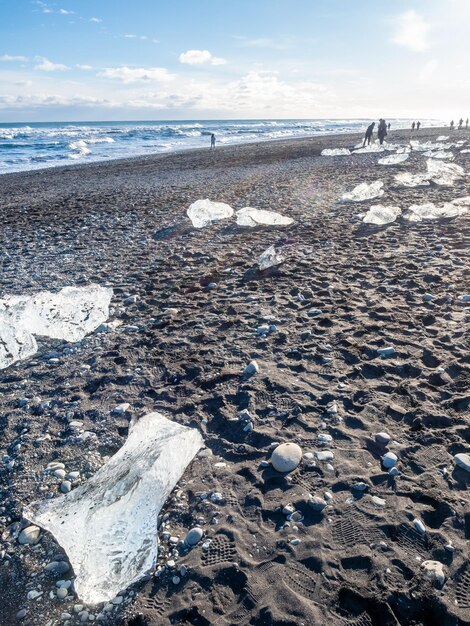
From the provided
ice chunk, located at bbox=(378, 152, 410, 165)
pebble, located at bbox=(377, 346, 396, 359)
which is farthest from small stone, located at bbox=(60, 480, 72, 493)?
ice chunk, located at bbox=(378, 152, 410, 165)

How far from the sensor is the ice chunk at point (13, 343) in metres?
4.94

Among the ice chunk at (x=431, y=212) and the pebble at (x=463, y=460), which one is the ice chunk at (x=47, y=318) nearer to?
the pebble at (x=463, y=460)

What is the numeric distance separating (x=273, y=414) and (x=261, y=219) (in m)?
7.14

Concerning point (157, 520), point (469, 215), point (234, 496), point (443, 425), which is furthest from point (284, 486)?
point (469, 215)

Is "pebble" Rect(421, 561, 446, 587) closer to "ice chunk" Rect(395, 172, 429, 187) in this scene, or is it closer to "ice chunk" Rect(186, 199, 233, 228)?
"ice chunk" Rect(186, 199, 233, 228)

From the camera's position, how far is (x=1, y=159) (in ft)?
116

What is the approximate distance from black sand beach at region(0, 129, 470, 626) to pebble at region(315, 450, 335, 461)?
0.21ft

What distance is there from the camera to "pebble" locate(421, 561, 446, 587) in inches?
93.4

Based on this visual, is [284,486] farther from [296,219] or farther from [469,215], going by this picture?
[469,215]

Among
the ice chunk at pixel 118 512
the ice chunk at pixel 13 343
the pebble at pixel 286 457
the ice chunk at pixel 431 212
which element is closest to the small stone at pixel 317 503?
the pebble at pixel 286 457

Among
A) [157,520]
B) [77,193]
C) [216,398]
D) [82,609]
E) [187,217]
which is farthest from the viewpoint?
[77,193]

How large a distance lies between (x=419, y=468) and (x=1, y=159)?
41.6 m

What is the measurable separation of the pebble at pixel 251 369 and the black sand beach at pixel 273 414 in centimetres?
9

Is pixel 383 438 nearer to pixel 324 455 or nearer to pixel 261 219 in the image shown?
pixel 324 455
